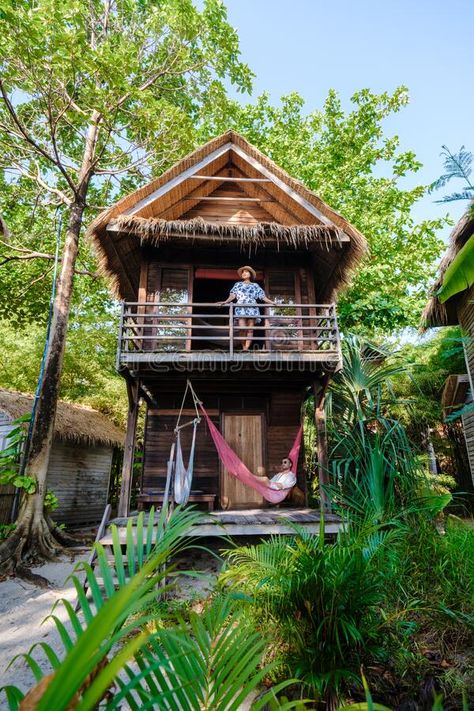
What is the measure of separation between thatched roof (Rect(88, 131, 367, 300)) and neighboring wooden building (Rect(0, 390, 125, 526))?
4060mm

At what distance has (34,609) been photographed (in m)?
4.20

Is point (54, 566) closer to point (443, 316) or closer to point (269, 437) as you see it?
point (269, 437)

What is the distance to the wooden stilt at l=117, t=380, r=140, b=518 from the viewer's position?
5.43 m

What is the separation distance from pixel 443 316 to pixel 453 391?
174 centimetres

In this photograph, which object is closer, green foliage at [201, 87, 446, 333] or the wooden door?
the wooden door

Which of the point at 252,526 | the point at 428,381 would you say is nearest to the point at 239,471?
the point at 252,526

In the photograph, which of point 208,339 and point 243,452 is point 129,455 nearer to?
point 208,339

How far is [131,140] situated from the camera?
27.8 ft

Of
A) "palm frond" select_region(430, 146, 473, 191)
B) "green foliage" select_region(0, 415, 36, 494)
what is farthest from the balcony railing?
"palm frond" select_region(430, 146, 473, 191)

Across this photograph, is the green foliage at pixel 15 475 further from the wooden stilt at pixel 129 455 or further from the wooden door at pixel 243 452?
the wooden door at pixel 243 452

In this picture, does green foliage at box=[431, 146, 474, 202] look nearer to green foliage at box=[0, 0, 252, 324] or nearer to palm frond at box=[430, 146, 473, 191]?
palm frond at box=[430, 146, 473, 191]

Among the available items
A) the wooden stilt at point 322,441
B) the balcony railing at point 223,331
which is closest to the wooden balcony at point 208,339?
the balcony railing at point 223,331

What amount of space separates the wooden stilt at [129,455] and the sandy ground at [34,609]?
1113mm

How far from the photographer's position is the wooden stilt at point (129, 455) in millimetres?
5430
